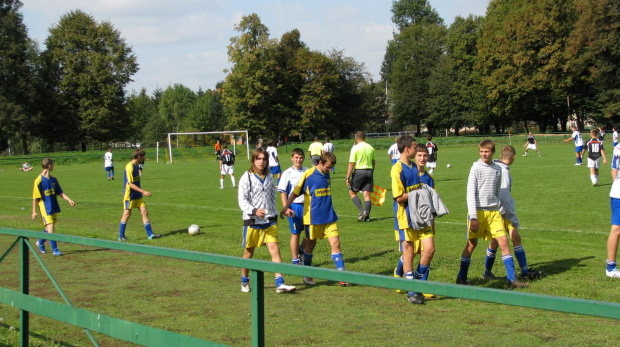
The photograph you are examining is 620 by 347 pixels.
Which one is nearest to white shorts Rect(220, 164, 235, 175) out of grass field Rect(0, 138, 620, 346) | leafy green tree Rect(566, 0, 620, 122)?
grass field Rect(0, 138, 620, 346)

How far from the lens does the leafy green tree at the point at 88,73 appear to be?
67.9m

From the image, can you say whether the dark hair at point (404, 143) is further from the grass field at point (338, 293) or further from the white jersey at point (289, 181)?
the grass field at point (338, 293)

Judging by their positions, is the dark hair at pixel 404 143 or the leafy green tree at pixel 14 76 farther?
the leafy green tree at pixel 14 76

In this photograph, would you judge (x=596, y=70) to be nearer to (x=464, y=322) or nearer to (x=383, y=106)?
(x=383, y=106)

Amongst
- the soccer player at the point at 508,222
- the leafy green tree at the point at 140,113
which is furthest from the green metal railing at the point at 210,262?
the leafy green tree at the point at 140,113

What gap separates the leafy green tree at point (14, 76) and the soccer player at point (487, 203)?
61381mm

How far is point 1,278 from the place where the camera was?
5.78 m

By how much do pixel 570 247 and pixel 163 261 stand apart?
7691 mm

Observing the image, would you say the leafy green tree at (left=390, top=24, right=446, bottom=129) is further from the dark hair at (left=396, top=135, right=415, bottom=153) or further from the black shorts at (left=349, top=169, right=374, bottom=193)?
the dark hair at (left=396, top=135, right=415, bottom=153)

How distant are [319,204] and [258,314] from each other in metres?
4.47

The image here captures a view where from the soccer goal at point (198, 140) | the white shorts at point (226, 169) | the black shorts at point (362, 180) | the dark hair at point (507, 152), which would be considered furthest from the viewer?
the soccer goal at point (198, 140)

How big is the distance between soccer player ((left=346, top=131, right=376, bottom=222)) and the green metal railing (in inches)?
345

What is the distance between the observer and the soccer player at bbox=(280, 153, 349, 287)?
801 centimetres

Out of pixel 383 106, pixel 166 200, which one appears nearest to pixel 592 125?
pixel 383 106
